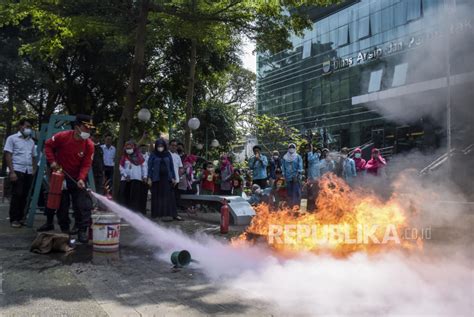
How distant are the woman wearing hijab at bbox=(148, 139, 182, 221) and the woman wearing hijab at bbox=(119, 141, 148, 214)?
35 cm

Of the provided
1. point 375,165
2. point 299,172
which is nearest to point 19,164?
point 299,172

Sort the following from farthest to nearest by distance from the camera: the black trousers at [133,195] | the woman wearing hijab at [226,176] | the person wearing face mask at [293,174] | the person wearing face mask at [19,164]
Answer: the woman wearing hijab at [226,176] → the person wearing face mask at [293,174] → the black trousers at [133,195] → the person wearing face mask at [19,164]

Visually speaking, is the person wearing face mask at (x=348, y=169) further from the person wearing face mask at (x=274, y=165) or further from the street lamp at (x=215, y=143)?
the street lamp at (x=215, y=143)

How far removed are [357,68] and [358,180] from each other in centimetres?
2557

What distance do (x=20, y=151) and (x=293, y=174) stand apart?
623 cm

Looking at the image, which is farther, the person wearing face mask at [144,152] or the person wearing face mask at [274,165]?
the person wearing face mask at [274,165]

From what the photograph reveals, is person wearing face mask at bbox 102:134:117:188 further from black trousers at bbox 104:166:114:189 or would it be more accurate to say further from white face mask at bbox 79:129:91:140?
white face mask at bbox 79:129:91:140

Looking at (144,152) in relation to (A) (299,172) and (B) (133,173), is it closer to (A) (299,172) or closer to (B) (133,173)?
(B) (133,173)

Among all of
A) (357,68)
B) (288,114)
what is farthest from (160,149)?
(288,114)

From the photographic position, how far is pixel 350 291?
4211mm

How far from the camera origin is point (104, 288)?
4457mm

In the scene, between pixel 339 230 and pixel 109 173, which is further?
pixel 109 173

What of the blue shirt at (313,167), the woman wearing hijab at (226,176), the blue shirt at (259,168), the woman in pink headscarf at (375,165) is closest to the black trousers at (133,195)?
the woman wearing hijab at (226,176)

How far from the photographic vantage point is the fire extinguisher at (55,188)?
6.38 m
